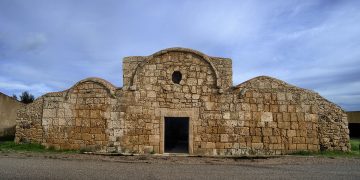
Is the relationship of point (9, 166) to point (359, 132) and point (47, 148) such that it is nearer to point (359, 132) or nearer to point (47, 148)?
point (47, 148)

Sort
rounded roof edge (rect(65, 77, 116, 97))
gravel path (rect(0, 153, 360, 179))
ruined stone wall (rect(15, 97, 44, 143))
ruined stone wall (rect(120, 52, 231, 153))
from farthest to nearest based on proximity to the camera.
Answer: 1. ruined stone wall (rect(15, 97, 44, 143))
2. rounded roof edge (rect(65, 77, 116, 97))
3. ruined stone wall (rect(120, 52, 231, 153))
4. gravel path (rect(0, 153, 360, 179))

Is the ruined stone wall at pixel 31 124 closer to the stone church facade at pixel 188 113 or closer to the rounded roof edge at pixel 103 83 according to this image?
the stone church facade at pixel 188 113

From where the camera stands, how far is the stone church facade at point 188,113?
424 inches

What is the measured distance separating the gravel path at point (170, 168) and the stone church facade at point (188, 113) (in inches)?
57.3

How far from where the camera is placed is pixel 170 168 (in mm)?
7398

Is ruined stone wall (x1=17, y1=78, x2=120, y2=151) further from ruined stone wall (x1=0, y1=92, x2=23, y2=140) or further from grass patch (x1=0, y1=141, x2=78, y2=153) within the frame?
ruined stone wall (x1=0, y1=92, x2=23, y2=140)

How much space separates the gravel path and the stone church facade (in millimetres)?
1455

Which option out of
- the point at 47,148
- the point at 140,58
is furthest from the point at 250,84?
the point at 47,148

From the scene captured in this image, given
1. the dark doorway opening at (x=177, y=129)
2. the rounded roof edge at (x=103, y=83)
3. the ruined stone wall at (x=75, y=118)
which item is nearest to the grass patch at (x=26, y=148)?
the ruined stone wall at (x=75, y=118)

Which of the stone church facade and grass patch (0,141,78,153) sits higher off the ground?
the stone church facade

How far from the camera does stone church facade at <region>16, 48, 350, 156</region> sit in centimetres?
1078

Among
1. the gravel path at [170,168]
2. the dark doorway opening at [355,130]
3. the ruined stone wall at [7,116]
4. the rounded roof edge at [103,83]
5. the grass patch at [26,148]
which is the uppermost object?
the rounded roof edge at [103,83]

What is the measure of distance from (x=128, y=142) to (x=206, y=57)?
14.5 ft

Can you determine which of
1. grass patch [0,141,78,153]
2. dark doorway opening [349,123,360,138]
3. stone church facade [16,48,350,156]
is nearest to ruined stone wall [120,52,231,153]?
stone church facade [16,48,350,156]
